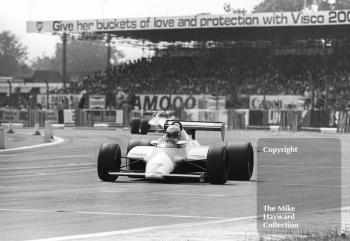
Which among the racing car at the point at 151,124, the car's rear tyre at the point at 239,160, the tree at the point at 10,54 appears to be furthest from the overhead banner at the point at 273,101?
the tree at the point at 10,54

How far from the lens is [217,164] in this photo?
14.5m

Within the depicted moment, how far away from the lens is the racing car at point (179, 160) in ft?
47.9

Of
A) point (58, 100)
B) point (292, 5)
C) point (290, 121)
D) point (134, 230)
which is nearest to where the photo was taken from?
point (134, 230)

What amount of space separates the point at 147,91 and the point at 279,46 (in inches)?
422

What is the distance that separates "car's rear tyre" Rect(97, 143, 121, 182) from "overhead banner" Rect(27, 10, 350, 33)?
37.4 m

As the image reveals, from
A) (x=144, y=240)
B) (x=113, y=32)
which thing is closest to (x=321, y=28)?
(x=113, y=32)

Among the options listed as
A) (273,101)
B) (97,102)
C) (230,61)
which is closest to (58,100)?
(97,102)

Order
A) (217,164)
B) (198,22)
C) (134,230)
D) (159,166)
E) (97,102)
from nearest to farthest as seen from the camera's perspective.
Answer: (134,230) < (217,164) < (159,166) < (97,102) < (198,22)

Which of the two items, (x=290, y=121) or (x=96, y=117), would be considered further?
(x=96, y=117)

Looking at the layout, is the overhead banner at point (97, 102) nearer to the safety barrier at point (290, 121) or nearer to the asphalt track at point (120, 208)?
the safety barrier at point (290, 121)

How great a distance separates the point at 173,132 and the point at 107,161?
1.21m

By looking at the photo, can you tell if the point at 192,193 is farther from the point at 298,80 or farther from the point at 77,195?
the point at 298,80

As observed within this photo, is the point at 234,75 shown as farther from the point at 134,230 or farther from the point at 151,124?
the point at 134,230

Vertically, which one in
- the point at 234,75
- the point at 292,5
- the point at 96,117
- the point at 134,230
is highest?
the point at 292,5
